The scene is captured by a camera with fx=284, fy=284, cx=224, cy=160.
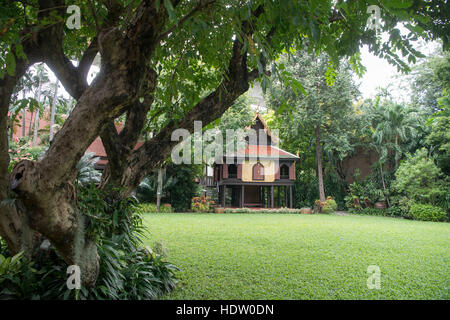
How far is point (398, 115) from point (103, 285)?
20.4 m

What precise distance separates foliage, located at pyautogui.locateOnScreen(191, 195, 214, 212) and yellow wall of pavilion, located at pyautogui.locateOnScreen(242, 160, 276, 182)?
10.6ft

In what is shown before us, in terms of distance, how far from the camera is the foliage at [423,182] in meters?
15.2

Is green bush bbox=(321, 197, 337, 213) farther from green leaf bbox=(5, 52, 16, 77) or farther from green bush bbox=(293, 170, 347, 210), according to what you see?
green leaf bbox=(5, 52, 16, 77)

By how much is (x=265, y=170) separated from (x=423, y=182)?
30.5 feet

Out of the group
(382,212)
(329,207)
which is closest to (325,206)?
(329,207)

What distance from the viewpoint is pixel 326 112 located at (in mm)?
20125

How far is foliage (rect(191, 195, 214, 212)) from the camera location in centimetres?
1766

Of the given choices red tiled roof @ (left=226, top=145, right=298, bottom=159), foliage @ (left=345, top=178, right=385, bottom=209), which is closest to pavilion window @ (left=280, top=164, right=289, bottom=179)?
red tiled roof @ (left=226, top=145, right=298, bottom=159)

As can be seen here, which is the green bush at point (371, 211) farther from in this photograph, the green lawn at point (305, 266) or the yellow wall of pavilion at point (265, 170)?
the green lawn at point (305, 266)

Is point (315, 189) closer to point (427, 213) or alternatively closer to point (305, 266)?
point (427, 213)

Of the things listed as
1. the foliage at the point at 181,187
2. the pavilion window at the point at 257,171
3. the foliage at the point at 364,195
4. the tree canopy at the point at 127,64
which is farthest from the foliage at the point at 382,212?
the tree canopy at the point at 127,64

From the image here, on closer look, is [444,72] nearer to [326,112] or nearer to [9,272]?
[9,272]

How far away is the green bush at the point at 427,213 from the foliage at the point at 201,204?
37.7 ft
